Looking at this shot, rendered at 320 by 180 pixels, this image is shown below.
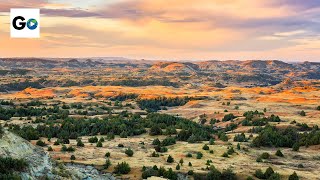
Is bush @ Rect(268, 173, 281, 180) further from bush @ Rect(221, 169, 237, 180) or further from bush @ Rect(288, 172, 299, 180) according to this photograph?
bush @ Rect(221, 169, 237, 180)

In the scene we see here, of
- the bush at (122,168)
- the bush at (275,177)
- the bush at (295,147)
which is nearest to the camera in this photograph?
the bush at (122,168)

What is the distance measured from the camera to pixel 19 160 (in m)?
27.8

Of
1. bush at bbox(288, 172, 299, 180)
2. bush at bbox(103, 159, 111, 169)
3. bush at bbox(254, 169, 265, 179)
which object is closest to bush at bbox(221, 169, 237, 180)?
bush at bbox(254, 169, 265, 179)

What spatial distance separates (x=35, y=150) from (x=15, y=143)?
91.7 inches

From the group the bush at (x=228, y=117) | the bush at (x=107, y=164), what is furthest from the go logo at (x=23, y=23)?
the bush at (x=228, y=117)

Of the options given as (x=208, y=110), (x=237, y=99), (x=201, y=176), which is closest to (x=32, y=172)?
(x=201, y=176)

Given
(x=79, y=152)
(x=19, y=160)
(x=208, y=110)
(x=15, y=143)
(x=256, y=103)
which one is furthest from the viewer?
(x=256, y=103)

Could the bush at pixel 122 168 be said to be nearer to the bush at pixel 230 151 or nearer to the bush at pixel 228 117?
the bush at pixel 230 151

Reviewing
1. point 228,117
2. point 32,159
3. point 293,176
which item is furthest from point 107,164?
point 228,117

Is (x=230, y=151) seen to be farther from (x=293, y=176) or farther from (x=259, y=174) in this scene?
(x=293, y=176)

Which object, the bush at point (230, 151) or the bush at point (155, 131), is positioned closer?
the bush at point (230, 151)

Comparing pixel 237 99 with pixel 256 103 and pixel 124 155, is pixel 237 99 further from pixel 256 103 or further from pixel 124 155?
pixel 124 155

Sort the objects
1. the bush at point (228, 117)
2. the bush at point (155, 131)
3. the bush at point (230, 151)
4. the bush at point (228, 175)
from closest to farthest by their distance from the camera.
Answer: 1. the bush at point (228, 175)
2. the bush at point (230, 151)
3. the bush at point (155, 131)
4. the bush at point (228, 117)

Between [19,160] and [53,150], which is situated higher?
[19,160]
